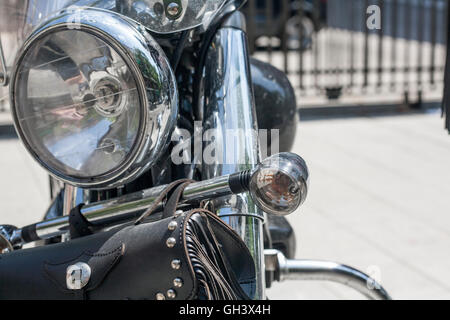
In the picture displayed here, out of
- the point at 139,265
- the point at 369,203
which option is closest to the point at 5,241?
the point at 139,265

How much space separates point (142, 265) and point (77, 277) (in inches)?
4.5

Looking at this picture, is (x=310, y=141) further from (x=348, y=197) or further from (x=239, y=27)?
(x=239, y=27)

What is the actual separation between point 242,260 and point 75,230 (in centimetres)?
36

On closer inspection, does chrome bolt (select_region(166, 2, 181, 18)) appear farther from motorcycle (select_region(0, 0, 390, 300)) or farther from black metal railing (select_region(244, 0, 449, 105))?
black metal railing (select_region(244, 0, 449, 105))

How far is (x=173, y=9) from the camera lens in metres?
1.39

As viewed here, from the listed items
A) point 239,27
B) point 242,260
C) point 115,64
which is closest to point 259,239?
point 242,260

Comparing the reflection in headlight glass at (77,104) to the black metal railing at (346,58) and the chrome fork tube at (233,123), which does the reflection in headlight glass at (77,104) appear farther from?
the black metal railing at (346,58)

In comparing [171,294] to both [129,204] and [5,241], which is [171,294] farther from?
[5,241]

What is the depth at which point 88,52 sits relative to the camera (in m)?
1.37

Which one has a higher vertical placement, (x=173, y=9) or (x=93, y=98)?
(x=173, y=9)

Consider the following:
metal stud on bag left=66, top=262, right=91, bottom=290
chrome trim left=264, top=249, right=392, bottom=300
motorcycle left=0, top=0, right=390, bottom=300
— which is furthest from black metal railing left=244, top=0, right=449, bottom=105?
metal stud on bag left=66, top=262, right=91, bottom=290

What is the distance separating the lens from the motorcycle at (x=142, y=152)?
3.78ft

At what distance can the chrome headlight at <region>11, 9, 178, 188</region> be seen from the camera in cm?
131

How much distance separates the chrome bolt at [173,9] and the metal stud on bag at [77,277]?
1.78 feet
